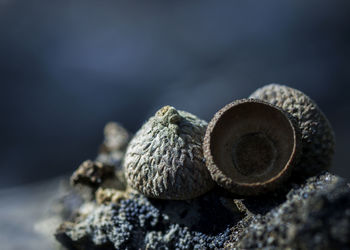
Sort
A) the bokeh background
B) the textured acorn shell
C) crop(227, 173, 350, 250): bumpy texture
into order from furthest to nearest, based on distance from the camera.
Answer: the bokeh background, the textured acorn shell, crop(227, 173, 350, 250): bumpy texture

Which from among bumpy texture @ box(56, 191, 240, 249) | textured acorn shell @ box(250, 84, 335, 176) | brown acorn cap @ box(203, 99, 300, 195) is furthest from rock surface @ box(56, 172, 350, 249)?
textured acorn shell @ box(250, 84, 335, 176)

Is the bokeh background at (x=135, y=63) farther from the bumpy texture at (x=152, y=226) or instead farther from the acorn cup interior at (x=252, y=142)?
the acorn cup interior at (x=252, y=142)

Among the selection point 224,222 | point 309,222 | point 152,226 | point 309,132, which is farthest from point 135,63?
point 309,222

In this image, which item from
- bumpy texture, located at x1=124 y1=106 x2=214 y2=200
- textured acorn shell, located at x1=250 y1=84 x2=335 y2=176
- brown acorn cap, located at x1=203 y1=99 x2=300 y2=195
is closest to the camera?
brown acorn cap, located at x1=203 y1=99 x2=300 y2=195

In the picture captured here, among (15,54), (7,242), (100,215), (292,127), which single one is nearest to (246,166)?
(292,127)

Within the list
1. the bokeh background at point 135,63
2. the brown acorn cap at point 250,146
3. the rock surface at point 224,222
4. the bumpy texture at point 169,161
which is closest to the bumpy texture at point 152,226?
the rock surface at point 224,222

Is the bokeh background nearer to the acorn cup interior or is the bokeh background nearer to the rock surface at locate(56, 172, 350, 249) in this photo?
the rock surface at locate(56, 172, 350, 249)
